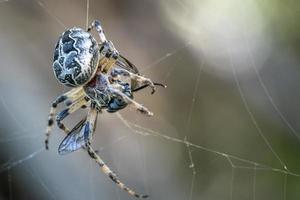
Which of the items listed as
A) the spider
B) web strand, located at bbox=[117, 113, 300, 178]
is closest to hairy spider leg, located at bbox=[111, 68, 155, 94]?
the spider

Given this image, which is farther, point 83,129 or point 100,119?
point 100,119

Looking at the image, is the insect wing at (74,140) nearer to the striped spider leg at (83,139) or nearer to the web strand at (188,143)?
the striped spider leg at (83,139)

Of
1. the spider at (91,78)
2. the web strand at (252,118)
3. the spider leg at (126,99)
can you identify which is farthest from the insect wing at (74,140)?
the web strand at (252,118)

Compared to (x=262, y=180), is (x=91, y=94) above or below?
above

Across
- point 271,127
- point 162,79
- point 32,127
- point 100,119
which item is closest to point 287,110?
point 271,127

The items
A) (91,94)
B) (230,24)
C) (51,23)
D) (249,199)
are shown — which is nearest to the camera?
(91,94)

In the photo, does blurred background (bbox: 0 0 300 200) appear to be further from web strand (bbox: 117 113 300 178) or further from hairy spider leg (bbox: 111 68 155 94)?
hairy spider leg (bbox: 111 68 155 94)

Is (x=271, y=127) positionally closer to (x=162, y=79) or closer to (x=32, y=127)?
(x=162, y=79)
